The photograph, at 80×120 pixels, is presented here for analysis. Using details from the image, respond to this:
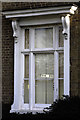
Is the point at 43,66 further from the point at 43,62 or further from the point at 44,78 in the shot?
the point at 44,78

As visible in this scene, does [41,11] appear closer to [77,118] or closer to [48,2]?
[48,2]

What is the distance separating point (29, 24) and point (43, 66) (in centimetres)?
118

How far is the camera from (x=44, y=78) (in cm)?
993

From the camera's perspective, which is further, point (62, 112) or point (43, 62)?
point (43, 62)

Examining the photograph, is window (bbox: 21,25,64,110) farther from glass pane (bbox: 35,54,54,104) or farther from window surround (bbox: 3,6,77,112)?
window surround (bbox: 3,6,77,112)

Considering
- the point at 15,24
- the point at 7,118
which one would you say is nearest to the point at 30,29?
the point at 15,24

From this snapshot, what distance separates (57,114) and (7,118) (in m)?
1.76

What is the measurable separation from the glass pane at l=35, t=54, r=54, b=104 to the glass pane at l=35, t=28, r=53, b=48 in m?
0.27

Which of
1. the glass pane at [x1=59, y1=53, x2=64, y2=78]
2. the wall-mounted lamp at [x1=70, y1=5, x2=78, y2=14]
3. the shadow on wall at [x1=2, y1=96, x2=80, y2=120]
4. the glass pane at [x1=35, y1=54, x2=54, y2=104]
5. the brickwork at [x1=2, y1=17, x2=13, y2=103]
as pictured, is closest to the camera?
the shadow on wall at [x1=2, y1=96, x2=80, y2=120]

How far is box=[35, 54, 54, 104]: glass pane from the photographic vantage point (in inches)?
388

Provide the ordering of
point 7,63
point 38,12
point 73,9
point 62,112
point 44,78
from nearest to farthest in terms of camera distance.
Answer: point 62,112 → point 73,9 → point 38,12 → point 44,78 → point 7,63

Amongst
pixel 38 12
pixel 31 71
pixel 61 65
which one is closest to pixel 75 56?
pixel 61 65

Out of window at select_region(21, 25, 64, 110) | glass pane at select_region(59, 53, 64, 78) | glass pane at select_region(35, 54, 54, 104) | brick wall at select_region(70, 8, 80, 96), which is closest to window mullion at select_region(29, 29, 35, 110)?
window at select_region(21, 25, 64, 110)

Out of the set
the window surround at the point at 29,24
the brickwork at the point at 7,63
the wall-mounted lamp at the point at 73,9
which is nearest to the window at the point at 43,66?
the window surround at the point at 29,24
